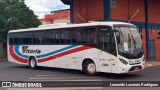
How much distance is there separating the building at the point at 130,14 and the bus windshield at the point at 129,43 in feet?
34.1

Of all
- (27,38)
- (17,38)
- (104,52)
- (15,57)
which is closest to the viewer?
(104,52)

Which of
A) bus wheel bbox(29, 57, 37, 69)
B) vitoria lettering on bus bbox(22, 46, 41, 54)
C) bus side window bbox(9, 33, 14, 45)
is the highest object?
bus side window bbox(9, 33, 14, 45)

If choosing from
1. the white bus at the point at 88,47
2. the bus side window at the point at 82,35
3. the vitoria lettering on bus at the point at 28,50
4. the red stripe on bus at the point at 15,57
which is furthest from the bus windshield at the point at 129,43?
the red stripe on bus at the point at 15,57

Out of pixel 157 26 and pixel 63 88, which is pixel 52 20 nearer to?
pixel 157 26

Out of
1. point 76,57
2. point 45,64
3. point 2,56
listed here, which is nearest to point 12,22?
point 2,56

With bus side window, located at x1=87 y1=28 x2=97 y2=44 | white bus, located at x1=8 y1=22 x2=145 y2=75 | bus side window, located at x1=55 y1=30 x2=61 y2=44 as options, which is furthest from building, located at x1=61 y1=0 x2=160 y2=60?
bus side window, located at x1=87 y1=28 x2=97 y2=44

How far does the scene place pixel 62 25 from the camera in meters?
20.9

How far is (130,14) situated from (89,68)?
1334 cm

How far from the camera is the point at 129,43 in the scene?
56.3 ft

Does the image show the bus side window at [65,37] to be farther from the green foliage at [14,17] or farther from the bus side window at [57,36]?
the green foliage at [14,17]

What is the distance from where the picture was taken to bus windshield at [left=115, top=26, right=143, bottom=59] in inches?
661

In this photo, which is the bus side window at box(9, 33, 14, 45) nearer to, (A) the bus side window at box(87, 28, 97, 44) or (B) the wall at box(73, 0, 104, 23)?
(B) the wall at box(73, 0, 104, 23)

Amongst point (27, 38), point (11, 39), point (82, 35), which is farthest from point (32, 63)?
point (82, 35)

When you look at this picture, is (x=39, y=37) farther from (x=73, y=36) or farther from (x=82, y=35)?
(x=82, y=35)
